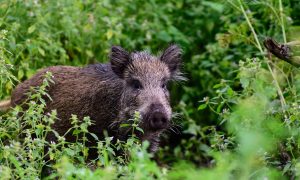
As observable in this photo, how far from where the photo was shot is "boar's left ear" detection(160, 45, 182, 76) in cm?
819

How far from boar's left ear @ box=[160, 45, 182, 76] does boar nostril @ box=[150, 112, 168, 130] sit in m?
1.14

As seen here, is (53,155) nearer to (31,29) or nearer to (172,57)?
(172,57)

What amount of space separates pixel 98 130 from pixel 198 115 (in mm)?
2804

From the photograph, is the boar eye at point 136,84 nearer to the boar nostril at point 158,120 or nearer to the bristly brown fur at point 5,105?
the boar nostril at point 158,120

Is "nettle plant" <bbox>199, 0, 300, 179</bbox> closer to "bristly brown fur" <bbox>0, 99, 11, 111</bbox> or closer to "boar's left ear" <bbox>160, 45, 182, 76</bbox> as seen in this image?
"boar's left ear" <bbox>160, 45, 182, 76</bbox>

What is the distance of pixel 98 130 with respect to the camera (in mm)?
7711

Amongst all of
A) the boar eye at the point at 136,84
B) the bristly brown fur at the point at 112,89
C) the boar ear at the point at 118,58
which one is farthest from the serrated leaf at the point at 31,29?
the boar eye at the point at 136,84

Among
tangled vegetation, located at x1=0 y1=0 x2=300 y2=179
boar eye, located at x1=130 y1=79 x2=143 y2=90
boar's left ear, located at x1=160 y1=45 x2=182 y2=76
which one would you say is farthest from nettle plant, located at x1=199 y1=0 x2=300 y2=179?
boar eye, located at x1=130 y1=79 x2=143 y2=90

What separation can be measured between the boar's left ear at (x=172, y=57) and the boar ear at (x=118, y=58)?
37 centimetres

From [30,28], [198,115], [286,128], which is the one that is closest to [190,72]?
[198,115]

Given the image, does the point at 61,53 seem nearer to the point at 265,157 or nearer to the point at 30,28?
the point at 30,28

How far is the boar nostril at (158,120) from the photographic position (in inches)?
281

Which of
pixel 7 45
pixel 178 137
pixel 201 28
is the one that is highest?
pixel 7 45

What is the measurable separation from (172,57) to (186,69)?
2435 millimetres
